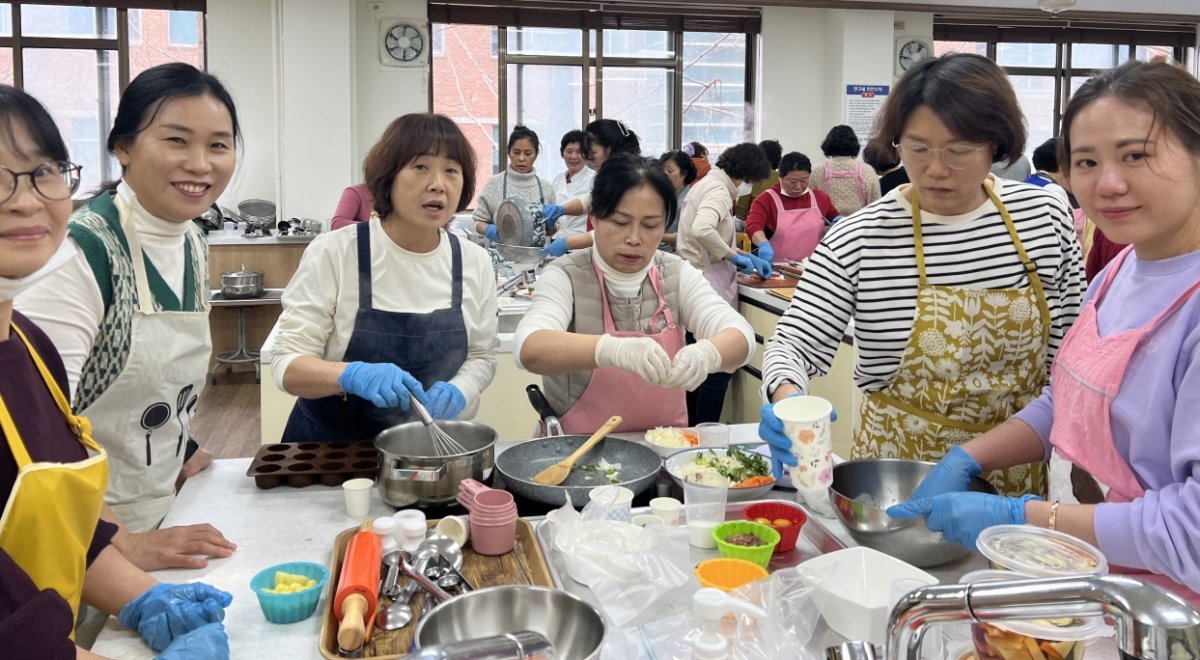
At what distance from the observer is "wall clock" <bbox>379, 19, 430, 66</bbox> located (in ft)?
27.6

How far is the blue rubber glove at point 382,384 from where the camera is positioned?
78.6 inches

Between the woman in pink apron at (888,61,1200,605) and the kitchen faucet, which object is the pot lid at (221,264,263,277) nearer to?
the woman in pink apron at (888,61,1200,605)

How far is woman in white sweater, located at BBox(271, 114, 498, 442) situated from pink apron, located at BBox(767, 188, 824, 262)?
398 cm

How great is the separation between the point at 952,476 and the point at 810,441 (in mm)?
351

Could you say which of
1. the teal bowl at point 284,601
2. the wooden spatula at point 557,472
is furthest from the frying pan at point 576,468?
the teal bowl at point 284,601

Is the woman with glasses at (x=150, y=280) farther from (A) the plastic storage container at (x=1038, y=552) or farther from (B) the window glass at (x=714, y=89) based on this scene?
(B) the window glass at (x=714, y=89)

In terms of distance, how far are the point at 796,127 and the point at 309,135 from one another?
4927 mm

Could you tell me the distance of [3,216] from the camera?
1.16 metres

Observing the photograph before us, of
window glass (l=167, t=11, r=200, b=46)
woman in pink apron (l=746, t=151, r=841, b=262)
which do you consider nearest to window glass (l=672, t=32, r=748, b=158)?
woman in pink apron (l=746, t=151, r=841, b=262)

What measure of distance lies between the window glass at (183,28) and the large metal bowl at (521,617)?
27.3 feet

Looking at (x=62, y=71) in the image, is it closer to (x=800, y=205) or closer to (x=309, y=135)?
(x=309, y=135)

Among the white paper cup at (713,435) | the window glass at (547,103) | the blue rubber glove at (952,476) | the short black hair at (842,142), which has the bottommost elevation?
the white paper cup at (713,435)

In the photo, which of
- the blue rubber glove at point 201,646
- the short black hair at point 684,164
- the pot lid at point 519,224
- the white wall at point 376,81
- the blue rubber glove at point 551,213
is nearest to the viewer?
the blue rubber glove at point 201,646

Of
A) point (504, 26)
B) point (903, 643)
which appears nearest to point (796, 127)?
point (504, 26)
